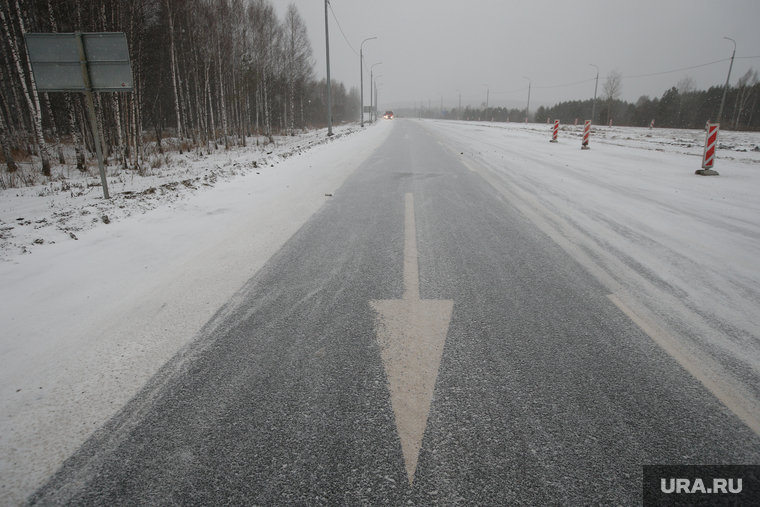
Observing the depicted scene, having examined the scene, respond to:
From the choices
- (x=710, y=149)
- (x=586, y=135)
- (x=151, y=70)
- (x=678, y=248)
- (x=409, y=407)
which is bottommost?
(x=409, y=407)

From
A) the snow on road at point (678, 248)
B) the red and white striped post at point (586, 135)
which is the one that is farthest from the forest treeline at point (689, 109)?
the snow on road at point (678, 248)

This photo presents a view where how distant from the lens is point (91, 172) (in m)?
12.0

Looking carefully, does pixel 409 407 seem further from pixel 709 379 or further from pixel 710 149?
pixel 710 149

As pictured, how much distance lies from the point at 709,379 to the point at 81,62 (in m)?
9.67

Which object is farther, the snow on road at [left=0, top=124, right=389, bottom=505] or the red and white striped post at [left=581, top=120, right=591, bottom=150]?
the red and white striped post at [left=581, top=120, right=591, bottom=150]

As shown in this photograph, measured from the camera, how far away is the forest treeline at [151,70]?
13047 mm

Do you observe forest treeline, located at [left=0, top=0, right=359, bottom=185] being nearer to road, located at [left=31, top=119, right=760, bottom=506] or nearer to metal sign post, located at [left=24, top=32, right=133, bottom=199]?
metal sign post, located at [left=24, top=32, right=133, bottom=199]

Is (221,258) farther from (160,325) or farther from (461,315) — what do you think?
(461,315)

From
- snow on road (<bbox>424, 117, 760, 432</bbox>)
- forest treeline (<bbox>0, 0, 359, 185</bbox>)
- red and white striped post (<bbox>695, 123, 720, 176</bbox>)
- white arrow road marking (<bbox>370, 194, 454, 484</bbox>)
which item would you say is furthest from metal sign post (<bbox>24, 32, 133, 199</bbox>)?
red and white striped post (<bbox>695, 123, 720, 176</bbox>)

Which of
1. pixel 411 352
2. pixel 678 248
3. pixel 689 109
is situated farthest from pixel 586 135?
pixel 689 109

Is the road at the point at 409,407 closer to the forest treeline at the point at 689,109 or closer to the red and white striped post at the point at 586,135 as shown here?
the red and white striped post at the point at 586,135

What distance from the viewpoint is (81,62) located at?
652cm

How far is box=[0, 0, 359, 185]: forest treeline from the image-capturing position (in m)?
13.0

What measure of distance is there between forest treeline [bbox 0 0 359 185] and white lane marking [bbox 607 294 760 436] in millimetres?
14352
